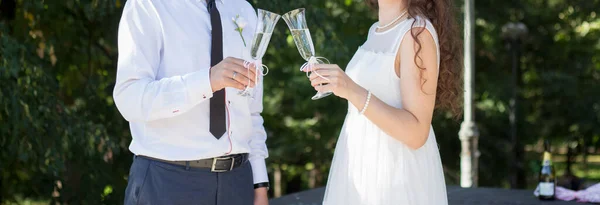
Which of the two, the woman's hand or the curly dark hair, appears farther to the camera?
the curly dark hair

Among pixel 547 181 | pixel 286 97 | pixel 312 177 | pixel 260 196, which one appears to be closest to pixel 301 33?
pixel 260 196

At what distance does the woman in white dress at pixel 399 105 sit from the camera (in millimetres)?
2543

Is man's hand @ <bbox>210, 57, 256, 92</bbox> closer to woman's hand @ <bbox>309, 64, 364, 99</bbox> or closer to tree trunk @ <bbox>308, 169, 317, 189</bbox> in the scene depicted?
woman's hand @ <bbox>309, 64, 364, 99</bbox>

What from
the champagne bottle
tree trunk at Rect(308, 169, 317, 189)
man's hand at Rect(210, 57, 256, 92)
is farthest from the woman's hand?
tree trunk at Rect(308, 169, 317, 189)

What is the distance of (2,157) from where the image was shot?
6645mm

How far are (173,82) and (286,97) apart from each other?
1198 cm

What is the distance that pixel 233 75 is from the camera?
2.22 m

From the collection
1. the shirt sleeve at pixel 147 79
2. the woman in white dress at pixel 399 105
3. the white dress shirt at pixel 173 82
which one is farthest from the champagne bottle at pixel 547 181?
the shirt sleeve at pixel 147 79

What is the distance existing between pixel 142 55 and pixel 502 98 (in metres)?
14.5

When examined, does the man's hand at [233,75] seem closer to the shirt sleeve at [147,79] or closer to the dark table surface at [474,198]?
the shirt sleeve at [147,79]

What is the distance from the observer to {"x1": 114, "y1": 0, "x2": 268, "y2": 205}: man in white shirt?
7.66 feet

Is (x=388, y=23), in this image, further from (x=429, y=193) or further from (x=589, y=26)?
(x=589, y=26)

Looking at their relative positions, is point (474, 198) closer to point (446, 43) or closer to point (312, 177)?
point (446, 43)

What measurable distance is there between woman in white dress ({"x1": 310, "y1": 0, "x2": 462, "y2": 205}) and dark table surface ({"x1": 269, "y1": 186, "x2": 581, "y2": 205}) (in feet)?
8.05
